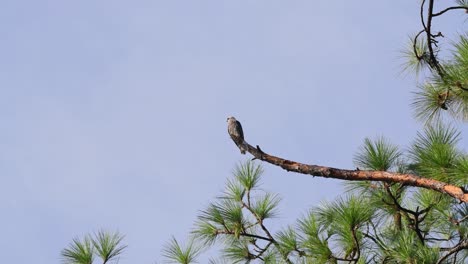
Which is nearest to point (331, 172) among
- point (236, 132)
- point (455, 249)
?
Result: point (236, 132)

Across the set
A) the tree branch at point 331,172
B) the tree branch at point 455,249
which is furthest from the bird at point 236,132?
the tree branch at point 455,249

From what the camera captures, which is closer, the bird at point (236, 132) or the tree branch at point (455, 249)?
the bird at point (236, 132)

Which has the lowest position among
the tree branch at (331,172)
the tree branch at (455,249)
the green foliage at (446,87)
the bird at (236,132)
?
the tree branch at (455,249)

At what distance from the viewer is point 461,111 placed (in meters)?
2.79

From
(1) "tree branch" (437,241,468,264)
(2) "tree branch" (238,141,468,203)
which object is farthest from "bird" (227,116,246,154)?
(1) "tree branch" (437,241,468,264)

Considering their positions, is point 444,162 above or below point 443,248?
above

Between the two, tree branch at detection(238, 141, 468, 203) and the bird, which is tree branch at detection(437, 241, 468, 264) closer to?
tree branch at detection(238, 141, 468, 203)

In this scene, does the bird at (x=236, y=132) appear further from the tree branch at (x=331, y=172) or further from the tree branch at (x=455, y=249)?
the tree branch at (x=455, y=249)

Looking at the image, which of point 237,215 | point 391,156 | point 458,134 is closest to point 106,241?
point 237,215

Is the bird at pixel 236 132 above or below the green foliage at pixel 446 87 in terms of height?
below

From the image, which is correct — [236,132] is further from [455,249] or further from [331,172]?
[455,249]

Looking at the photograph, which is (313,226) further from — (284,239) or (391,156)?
(391,156)

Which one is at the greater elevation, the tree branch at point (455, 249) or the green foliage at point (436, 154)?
the green foliage at point (436, 154)

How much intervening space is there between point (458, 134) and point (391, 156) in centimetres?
23
